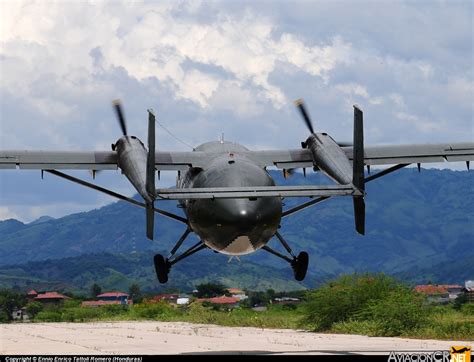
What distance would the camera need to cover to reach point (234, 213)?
26.6 m

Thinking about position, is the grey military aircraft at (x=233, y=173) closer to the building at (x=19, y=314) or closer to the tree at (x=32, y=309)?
the tree at (x=32, y=309)

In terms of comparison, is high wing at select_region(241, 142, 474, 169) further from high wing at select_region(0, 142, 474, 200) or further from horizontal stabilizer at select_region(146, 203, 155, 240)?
horizontal stabilizer at select_region(146, 203, 155, 240)

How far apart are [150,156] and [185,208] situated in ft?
12.1

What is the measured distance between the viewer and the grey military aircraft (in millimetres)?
26438

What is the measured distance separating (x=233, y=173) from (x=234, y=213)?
1524 millimetres

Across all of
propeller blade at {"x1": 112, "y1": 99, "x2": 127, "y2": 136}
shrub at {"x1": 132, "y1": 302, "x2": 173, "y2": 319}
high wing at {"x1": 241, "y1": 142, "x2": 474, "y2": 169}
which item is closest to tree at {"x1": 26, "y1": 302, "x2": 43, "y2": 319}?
shrub at {"x1": 132, "y1": 302, "x2": 173, "y2": 319}

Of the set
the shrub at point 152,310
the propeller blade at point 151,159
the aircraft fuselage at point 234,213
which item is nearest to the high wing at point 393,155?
the aircraft fuselage at point 234,213

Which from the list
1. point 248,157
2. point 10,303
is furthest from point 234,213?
point 10,303

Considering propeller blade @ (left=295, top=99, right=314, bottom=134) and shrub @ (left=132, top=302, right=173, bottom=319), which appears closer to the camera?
propeller blade @ (left=295, top=99, right=314, bottom=134)

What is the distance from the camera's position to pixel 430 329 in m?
45.2

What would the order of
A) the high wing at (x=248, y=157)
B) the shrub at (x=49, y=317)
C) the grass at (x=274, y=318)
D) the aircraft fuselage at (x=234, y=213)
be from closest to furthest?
the aircraft fuselage at (x=234, y=213) < the high wing at (x=248, y=157) < the grass at (x=274, y=318) < the shrub at (x=49, y=317)

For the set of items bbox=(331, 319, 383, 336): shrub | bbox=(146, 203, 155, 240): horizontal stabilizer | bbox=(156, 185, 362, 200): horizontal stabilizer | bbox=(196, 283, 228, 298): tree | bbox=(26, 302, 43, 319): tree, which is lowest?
bbox=(331, 319, 383, 336): shrub

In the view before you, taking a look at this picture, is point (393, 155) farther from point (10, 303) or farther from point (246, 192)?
point (10, 303)

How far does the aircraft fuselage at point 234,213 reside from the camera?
26.7 metres
